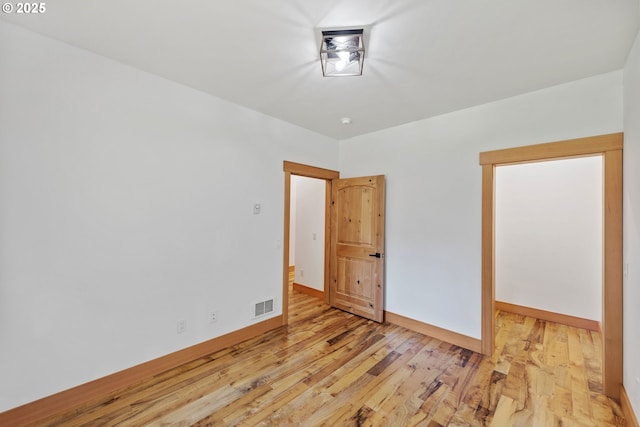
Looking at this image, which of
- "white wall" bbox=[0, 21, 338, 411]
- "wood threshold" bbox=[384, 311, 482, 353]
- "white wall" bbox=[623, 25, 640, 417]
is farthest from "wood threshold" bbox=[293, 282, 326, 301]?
"white wall" bbox=[623, 25, 640, 417]

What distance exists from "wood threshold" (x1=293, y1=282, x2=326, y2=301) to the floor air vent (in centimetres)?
140

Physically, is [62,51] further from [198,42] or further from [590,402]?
[590,402]

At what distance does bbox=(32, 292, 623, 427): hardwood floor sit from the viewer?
1.81 metres

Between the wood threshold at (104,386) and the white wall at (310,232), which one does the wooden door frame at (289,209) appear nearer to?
the white wall at (310,232)

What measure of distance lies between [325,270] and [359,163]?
5.96ft

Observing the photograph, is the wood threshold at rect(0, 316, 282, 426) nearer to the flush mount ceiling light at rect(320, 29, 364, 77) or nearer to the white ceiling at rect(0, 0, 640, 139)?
the white ceiling at rect(0, 0, 640, 139)

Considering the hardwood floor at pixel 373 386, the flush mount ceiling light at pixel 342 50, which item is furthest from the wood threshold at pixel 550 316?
the flush mount ceiling light at pixel 342 50

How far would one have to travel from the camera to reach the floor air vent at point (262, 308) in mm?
3027

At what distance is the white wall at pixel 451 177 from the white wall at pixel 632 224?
0.97 feet

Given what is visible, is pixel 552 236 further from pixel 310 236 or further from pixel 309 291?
pixel 309 291

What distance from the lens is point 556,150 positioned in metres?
2.33

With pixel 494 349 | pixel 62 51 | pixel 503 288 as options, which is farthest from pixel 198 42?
pixel 503 288

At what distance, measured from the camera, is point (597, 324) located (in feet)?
10.5

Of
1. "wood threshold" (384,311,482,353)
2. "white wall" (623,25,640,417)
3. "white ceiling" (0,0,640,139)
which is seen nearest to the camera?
"white ceiling" (0,0,640,139)
